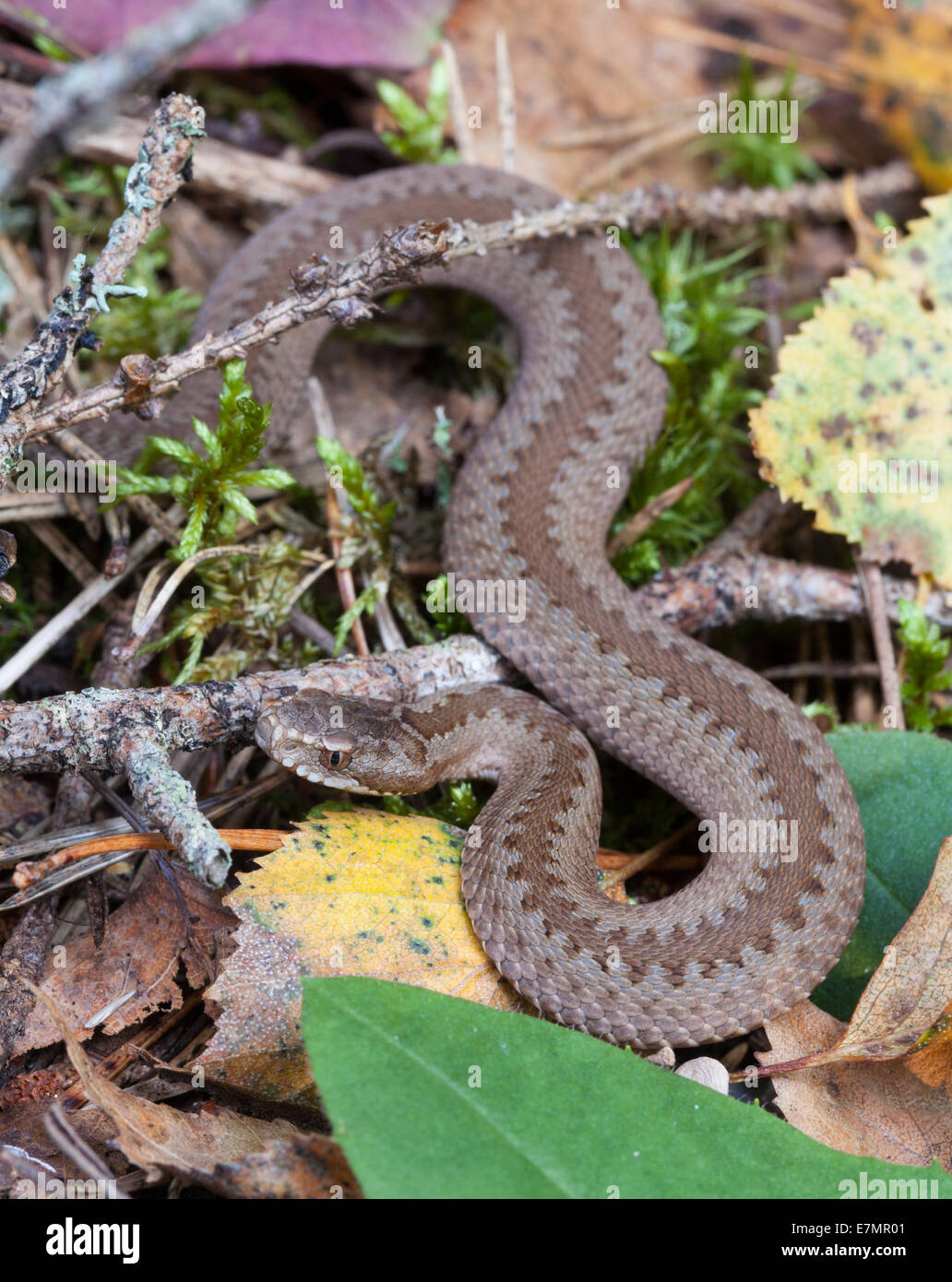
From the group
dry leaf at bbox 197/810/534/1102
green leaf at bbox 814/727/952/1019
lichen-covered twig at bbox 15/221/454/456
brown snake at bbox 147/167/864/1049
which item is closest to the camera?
dry leaf at bbox 197/810/534/1102

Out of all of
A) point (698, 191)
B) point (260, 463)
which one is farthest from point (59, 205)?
point (698, 191)

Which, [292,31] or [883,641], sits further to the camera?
[292,31]

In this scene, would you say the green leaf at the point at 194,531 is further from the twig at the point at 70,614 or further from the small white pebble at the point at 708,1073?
the small white pebble at the point at 708,1073

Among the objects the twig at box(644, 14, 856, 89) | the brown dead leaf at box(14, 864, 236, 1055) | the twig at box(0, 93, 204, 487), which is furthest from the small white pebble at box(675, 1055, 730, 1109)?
the twig at box(644, 14, 856, 89)

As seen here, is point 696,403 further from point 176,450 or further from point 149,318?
point 149,318

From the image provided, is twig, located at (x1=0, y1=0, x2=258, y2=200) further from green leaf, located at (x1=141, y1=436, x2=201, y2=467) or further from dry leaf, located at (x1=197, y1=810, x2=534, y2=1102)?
dry leaf, located at (x1=197, y1=810, x2=534, y2=1102)

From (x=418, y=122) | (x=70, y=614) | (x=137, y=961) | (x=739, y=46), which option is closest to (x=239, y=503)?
(x=70, y=614)
